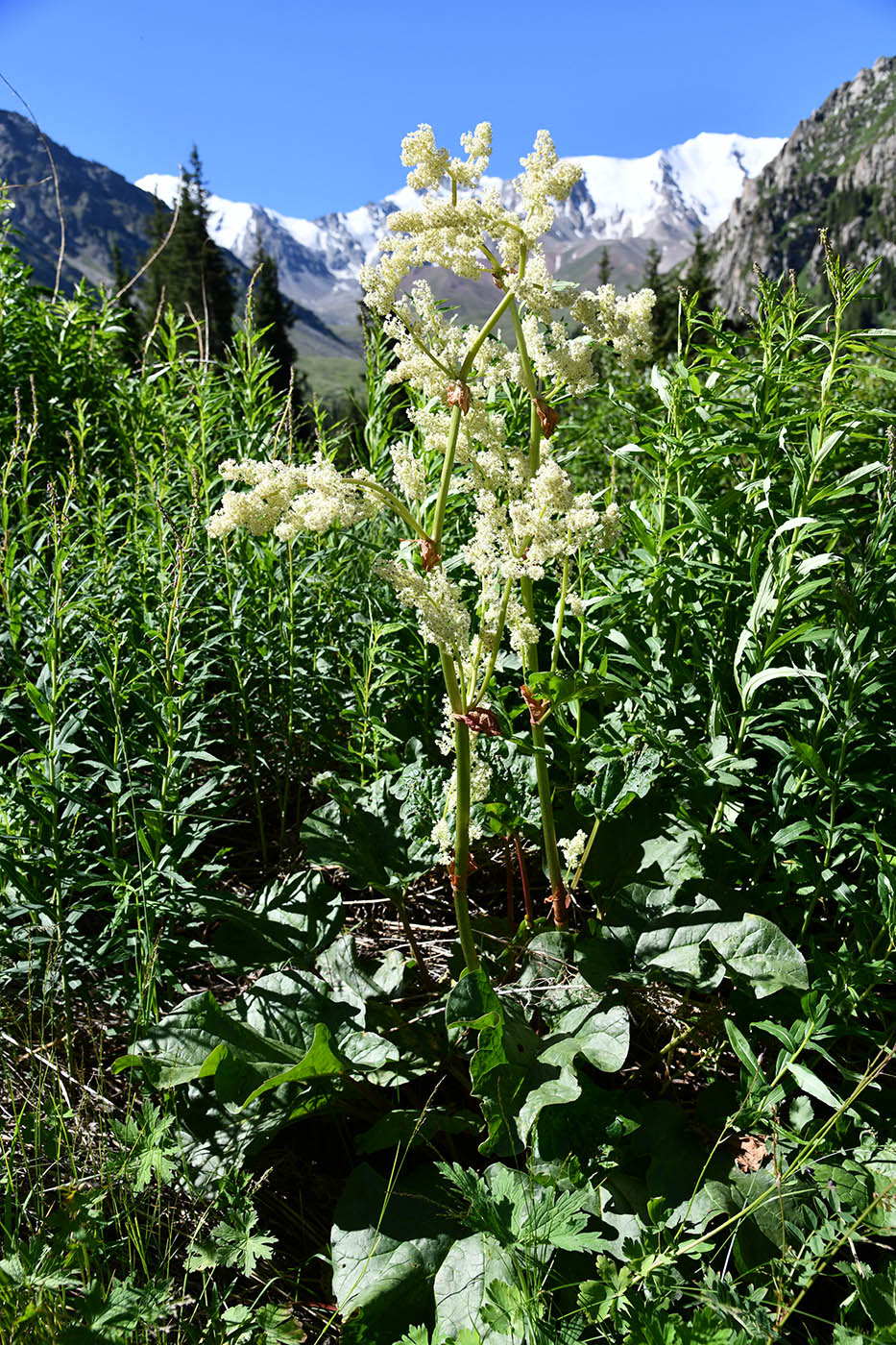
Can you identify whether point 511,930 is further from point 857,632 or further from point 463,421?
point 463,421

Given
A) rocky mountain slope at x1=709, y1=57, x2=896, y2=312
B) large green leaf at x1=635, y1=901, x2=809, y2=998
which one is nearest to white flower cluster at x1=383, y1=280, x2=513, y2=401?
large green leaf at x1=635, y1=901, x2=809, y2=998

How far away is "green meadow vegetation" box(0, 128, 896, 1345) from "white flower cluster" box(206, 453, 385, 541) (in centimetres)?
3

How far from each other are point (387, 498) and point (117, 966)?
5.35 ft

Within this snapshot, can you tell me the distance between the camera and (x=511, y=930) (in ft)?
7.81

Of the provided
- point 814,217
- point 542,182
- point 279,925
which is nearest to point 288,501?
point 542,182

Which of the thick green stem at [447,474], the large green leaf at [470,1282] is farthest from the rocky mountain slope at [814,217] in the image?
the large green leaf at [470,1282]

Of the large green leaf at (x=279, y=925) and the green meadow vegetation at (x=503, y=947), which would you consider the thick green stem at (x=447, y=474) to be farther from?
the large green leaf at (x=279, y=925)

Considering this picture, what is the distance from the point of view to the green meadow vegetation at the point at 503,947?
1665 millimetres

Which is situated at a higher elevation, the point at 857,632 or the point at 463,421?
the point at 463,421

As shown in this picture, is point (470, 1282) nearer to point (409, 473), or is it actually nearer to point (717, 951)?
point (717, 951)

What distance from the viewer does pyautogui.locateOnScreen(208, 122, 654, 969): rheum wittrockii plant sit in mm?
1811

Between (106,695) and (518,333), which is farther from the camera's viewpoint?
(106,695)

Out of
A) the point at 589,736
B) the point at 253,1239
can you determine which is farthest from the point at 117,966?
the point at 589,736

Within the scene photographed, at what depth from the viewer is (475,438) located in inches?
79.1
